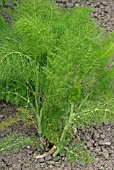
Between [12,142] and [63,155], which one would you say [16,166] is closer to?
[12,142]

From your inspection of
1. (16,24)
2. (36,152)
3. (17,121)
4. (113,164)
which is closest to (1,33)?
(16,24)

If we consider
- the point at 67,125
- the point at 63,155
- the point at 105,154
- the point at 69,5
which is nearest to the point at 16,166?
the point at 63,155

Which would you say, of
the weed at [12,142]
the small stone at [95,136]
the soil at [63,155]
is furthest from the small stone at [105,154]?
the weed at [12,142]

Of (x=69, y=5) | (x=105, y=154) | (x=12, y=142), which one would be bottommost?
(x=105, y=154)

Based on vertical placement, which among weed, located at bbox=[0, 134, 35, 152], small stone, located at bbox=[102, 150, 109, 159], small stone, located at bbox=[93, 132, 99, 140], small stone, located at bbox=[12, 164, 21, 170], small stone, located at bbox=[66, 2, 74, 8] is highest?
small stone, located at bbox=[66, 2, 74, 8]

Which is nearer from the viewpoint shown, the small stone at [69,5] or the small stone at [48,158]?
the small stone at [48,158]

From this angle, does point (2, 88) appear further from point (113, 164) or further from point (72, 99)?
point (113, 164)

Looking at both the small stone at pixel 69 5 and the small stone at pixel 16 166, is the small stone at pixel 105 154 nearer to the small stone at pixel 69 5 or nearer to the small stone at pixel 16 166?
the small stone at pixel 16 166

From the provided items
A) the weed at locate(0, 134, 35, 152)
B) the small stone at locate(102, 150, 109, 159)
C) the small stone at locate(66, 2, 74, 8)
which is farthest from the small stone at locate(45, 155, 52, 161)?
the small stone at locate(66, 2, 74, 8)

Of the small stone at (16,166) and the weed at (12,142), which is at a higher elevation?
the weed at (12,142)

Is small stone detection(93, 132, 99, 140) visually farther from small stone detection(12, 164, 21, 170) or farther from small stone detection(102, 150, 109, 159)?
small stone detection(12, 164, 21, 170)

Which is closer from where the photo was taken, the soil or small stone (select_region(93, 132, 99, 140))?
the soil

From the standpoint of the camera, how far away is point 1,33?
2877 millimetres

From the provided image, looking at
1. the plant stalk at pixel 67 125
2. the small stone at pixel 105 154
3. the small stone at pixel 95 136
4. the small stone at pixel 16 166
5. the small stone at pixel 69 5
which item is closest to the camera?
the plant stalk at pixel 67 125
